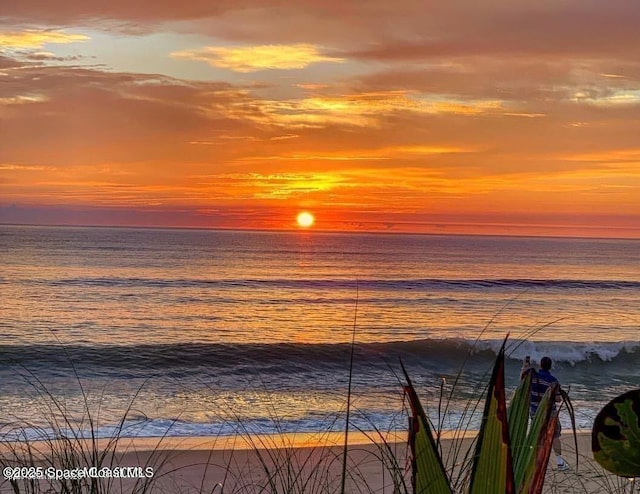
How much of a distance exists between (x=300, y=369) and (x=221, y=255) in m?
48.4

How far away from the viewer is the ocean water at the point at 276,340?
12969mm

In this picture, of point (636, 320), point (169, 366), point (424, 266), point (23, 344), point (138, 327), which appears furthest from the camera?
point (424, 266)

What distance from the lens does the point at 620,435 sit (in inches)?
52.2

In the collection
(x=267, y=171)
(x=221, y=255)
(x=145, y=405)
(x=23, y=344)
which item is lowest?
(x=221, y=255)

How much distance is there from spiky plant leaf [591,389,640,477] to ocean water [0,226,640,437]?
20.2 inches

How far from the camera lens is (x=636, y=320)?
3186 centimetres

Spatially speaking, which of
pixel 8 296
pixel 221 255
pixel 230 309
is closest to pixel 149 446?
pixel 230 309

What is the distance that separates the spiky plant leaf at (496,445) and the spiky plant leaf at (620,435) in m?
0.38

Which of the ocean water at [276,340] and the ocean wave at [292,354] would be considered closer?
the ocean water at [276,340]

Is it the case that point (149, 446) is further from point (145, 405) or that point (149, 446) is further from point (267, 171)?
point (267, 171)

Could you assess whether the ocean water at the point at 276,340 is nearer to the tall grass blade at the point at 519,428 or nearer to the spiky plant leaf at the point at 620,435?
the tall grass blade at the point at 519,428

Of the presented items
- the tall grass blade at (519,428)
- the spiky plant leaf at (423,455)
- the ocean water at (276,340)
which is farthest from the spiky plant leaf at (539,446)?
the ocean water at (276,340)

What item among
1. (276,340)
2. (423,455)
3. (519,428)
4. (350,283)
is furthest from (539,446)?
(350,283)

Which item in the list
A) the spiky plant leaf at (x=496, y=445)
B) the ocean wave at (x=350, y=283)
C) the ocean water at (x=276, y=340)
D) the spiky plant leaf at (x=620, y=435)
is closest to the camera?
the spiky plant leaf at (x=496, y=445)
